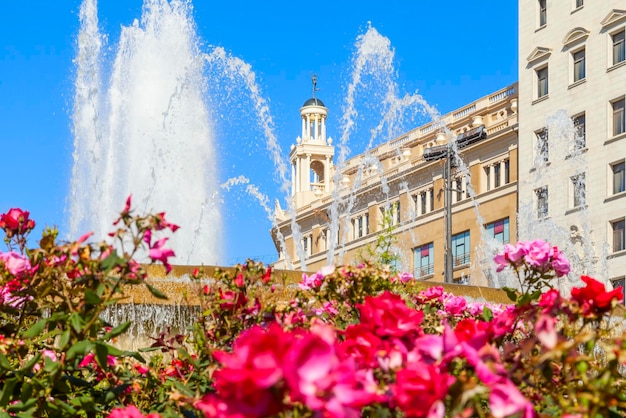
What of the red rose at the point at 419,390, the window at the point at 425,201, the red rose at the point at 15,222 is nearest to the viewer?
the red rose at the point at 419,390

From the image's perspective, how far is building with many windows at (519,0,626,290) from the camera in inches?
1928

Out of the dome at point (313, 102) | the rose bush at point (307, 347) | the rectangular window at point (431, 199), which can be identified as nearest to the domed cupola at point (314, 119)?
the dome at point (313, 102)

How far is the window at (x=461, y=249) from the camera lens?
5841 centimetres

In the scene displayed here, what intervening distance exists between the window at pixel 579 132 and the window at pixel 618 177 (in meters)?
1.99

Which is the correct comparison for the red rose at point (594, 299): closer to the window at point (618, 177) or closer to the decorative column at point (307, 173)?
the window at point (618, 177)

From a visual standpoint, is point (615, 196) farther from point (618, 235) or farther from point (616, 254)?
point (616, 254)

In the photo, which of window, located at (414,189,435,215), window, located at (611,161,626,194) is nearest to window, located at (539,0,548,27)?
window, located at (611,161,626,194)

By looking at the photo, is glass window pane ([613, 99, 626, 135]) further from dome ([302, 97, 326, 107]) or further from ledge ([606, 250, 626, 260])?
dome ([302, 97, 326, 107])

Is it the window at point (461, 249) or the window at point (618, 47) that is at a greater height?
the window at point (618, 47)

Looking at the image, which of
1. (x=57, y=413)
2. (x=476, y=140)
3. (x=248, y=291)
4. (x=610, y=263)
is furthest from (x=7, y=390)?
(x=476, y=140)

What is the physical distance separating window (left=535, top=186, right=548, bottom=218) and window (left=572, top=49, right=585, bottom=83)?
471cm

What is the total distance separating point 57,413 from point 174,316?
280 inches

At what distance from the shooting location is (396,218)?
6756 centimetres

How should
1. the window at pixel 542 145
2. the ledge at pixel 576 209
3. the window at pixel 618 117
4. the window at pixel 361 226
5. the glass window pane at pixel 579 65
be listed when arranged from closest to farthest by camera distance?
the window at pixel 618 117 < the ledge at pixel 576 209 < the glass window pane at pixel 579 65 < the window at pixel 542 145 < the window at pixel 361 226
